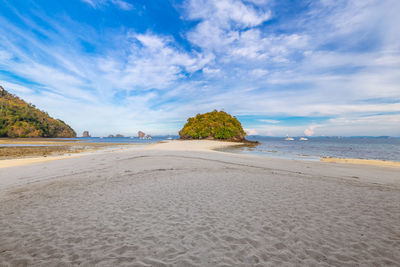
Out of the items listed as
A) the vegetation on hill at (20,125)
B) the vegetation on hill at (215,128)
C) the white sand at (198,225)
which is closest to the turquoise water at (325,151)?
the white sand at (198,225)

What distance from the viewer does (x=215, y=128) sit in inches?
3821

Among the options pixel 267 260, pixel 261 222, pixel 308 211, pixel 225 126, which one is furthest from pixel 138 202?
pixel 225 126

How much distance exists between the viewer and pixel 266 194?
8.15 metres

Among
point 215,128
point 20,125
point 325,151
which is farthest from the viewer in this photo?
point 20,125

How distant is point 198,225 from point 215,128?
9257 cm

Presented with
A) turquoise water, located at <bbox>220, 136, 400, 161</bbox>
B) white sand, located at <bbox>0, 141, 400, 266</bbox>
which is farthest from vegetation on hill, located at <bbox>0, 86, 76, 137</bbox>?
white sand, located at <bbox>0, 141, 400, 266</bbox>

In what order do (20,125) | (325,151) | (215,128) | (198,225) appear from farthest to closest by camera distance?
(20,125), (215,128), (325,151), (198,225)

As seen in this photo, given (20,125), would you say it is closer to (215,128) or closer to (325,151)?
(215,128)

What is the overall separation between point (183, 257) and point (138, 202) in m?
4.04

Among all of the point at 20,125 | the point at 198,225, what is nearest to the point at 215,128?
the point at 198,225

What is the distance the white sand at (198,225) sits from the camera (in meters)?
3.63

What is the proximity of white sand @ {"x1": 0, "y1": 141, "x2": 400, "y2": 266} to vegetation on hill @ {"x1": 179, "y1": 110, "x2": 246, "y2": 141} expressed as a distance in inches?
3394

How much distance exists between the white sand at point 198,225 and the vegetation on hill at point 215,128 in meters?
86.2

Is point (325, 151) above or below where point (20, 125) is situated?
below
